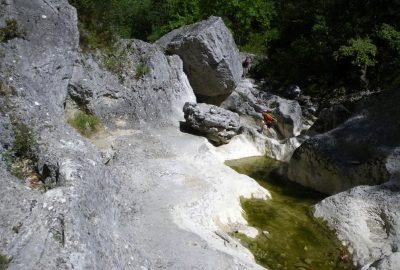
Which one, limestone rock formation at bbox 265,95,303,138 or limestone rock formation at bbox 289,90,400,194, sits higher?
limestone rock formation at bbox 289,90,400,194

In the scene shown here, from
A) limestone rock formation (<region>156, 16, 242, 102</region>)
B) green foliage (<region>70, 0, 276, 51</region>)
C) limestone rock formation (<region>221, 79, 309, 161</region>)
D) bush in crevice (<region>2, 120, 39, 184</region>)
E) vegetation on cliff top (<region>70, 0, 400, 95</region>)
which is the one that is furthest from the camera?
green foliage (<region>70, 0, 276, 51</region>)

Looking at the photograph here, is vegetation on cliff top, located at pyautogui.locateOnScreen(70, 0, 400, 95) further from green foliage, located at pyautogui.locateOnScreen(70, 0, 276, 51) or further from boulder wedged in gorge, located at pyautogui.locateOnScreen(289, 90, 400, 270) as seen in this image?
boulder wedged in gorge, located at pyautogui.locateOnScreen(289, 90, 400, 270)

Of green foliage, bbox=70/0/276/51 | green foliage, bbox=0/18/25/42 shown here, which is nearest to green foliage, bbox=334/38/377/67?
green foliage, bbox=70/0/276/51

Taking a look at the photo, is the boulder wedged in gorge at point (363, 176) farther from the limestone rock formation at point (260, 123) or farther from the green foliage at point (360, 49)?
the green foliage at point (360, 49)

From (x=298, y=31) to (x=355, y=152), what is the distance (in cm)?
1728

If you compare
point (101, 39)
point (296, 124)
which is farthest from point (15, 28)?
point (296, 124)

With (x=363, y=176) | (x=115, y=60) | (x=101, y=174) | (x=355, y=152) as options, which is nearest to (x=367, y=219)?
(x=363, y=176)

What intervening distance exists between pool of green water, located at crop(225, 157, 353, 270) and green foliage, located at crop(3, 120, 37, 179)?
5.49 metres

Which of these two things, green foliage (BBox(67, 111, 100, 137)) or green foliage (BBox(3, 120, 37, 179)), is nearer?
green foliage (BBox(3, 120, 37, 179))

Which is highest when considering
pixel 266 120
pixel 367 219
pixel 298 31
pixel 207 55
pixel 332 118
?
pixel 298 31

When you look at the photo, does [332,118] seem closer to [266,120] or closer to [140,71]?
[266,120]

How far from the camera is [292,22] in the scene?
28.9 meters

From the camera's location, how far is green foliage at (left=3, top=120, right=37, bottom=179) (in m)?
8.48

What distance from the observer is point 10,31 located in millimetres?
12555
